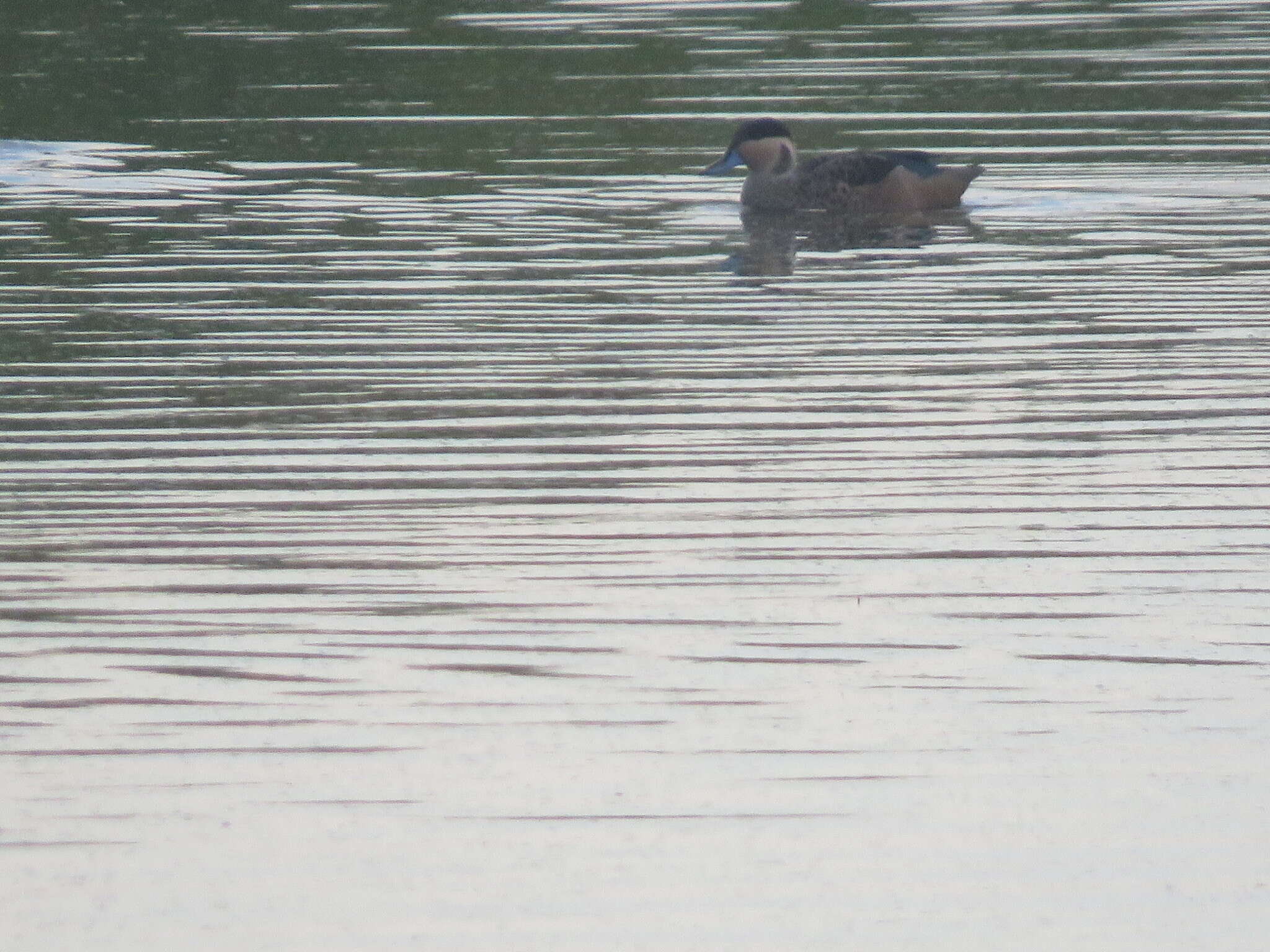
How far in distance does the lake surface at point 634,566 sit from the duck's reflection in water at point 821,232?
0.27ft

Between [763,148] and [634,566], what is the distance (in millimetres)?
8914

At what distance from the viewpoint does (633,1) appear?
2889 cm

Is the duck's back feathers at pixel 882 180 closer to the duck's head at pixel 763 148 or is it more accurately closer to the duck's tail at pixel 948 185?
the duck's tail at pixel 948 185

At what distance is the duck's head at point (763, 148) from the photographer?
53.8ft

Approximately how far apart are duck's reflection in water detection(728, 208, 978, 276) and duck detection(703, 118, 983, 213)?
0.26ft

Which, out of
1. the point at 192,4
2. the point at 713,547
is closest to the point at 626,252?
the point at 713,547

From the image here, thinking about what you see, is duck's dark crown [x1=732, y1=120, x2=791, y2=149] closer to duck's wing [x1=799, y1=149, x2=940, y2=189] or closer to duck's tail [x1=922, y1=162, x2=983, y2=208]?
duck's wing [x1=799, y1=149, x2=940, y2=189]

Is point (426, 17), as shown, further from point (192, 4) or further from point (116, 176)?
point (116, 176)

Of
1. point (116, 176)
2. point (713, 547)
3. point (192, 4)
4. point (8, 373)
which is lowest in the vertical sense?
point (192, 4)

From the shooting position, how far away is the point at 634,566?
7.83 m

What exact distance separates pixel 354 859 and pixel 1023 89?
16726mm

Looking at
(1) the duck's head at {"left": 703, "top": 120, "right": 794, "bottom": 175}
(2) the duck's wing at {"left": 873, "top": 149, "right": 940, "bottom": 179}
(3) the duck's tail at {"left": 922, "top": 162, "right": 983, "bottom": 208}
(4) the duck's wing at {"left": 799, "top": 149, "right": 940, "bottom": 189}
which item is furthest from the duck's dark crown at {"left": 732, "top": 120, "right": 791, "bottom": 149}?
(3) the duck's tail at {"left": 922, "top": 162, "right": 983, "bottom": 208}

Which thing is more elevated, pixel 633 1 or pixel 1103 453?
pixel 1103 453

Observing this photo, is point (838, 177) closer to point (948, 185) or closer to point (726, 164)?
point (948, 185)
